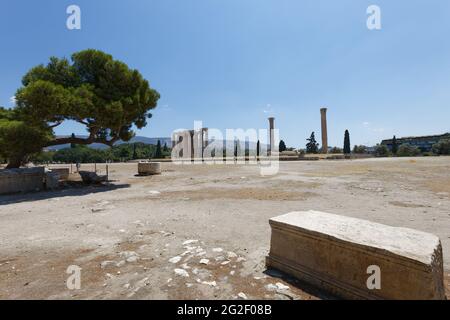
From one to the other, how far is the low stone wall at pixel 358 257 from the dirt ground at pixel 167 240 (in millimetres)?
229

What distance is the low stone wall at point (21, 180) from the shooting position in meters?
11.9

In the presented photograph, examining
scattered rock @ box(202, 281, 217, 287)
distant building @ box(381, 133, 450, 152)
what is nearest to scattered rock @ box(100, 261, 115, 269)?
scattered rock @ box(202, 281, 217, 287)

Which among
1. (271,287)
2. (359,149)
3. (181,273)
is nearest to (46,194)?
(181,273)

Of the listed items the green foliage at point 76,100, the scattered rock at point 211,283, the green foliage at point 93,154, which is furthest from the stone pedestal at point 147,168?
the green foliage at point 93,154

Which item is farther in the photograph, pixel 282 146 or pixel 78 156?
pixel 282 146

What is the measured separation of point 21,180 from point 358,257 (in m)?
15.5

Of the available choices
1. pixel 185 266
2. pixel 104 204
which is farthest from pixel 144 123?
pixel 185 266

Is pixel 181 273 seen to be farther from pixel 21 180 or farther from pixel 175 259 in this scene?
pixel 21 180

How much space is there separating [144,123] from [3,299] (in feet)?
48.4

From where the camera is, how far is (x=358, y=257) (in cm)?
263

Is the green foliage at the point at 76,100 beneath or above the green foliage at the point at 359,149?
above

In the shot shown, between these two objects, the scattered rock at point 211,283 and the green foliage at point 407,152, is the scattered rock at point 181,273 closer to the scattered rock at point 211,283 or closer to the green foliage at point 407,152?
the scattered rock at point 211,283
